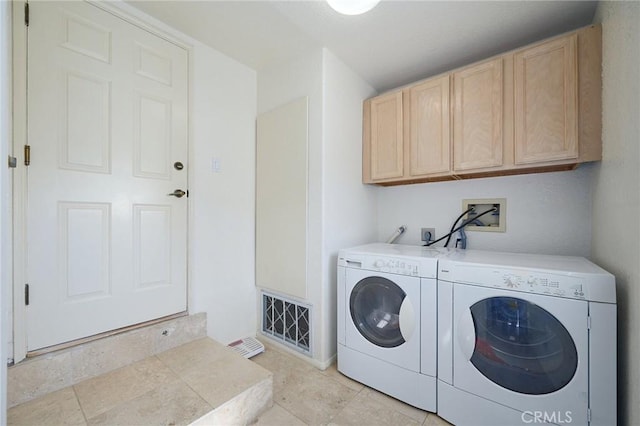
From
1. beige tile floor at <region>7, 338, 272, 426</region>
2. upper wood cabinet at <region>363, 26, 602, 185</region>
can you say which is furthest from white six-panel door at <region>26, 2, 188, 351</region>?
upper wood cabinet at <region>363, 26, 602, 185</region>

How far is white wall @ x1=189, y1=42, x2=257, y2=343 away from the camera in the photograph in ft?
6.32

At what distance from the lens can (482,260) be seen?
141 cm

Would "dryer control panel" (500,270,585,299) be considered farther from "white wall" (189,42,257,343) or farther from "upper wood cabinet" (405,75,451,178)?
"white wall" (189,42,257,343)

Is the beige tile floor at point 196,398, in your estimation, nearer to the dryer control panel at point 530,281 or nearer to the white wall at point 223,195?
the white wall at point 223,195

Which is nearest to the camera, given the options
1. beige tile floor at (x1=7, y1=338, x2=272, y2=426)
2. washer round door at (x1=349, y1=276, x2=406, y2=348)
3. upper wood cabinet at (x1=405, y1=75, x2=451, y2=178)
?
beige tile floor at (x1=7, y1=338, x2=272, y2=426)

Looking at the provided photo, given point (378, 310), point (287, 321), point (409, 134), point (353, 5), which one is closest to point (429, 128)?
point (409, 134)

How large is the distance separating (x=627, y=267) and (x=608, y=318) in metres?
0.22

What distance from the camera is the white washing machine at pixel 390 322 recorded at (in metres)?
1.43

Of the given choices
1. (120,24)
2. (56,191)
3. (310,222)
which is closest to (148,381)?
(56,191)

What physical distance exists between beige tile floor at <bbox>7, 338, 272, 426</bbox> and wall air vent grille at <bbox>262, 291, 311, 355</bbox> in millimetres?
511

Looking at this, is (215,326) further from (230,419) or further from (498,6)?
(498,6)

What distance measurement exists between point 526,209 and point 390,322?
48.1 inches

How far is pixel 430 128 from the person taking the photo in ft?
6.14

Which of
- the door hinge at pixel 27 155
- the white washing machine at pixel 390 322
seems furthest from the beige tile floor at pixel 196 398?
the door hinge at pixel 27 155
